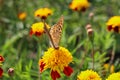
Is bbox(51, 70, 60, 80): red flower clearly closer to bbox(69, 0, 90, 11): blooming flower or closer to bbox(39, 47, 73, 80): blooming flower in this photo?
bbox(39, 47, 73, 80): blooming flower

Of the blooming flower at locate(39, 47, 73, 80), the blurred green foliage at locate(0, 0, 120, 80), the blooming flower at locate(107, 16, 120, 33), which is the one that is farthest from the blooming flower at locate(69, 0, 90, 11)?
the blooming flower at locate(39, 47, 73, 80)

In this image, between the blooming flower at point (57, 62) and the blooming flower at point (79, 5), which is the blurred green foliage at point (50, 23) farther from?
the blooming flower at point (57, 62)

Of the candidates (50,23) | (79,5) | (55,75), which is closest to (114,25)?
(79,5)

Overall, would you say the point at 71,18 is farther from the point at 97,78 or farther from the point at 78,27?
the point at 97,78

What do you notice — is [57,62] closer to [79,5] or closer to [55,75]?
[55,75]

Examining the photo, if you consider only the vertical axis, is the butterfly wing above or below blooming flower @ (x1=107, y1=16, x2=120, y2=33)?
below

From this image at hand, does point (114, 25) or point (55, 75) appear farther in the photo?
point (114, 25)

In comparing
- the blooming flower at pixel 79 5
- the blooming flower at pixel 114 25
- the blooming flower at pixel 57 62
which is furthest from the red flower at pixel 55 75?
the blooming flower at pixel 79 5

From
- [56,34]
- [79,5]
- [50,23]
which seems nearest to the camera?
[56,34]
